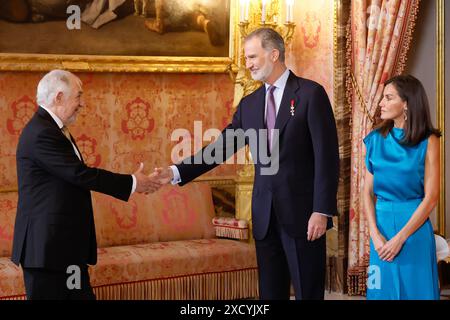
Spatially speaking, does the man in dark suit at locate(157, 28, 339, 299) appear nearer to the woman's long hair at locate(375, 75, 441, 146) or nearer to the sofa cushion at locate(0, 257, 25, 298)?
the woman's long hair at locate(375, 75, 441, 146)

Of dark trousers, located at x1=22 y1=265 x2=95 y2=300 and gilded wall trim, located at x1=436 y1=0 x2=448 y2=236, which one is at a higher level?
gilded wall trim, located at x1=436 y1=0 x2=448 y2=236

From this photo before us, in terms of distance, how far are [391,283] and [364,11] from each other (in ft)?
9.58

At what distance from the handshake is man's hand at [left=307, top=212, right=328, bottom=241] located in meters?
1.07

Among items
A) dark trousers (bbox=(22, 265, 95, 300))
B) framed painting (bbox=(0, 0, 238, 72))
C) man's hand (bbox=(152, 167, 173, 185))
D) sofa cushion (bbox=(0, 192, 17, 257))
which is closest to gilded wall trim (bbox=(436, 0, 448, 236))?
framed painting (bbox=(0, 0, 238, 72))

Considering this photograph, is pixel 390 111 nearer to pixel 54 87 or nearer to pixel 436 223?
pixel 54 87

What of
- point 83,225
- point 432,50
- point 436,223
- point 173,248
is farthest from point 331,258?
point 83,225

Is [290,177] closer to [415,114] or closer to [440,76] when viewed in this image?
[415,114]

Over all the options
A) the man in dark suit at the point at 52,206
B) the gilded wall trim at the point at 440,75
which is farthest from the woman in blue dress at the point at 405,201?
the gilded wall trim at the point at 440,75

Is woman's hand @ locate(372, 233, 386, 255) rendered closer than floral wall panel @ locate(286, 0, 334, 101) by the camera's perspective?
Yes

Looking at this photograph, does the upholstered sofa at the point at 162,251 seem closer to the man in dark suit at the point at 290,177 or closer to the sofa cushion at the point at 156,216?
the sofa cushion at the point at 156,216

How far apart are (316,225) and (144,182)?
3.71 feet

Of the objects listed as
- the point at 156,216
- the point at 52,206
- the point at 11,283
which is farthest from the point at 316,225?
the point at 156,216

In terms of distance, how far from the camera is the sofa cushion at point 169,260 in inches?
213

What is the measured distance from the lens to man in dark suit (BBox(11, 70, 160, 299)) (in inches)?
145
